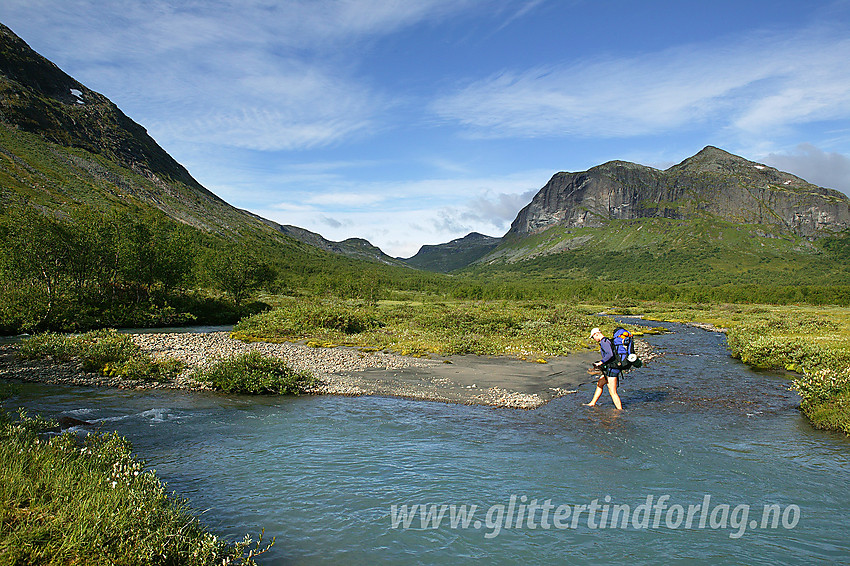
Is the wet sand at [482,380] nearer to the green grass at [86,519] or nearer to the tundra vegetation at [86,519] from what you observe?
the tundra vegetation at [86,519]

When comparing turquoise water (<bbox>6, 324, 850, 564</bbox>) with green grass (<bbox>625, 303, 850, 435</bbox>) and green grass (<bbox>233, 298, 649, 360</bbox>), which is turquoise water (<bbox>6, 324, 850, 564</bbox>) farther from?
green grass (<bbox>233, 298, 649, 360</bbox>)

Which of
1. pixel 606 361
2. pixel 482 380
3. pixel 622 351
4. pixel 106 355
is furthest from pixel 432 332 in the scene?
pixel 622 351

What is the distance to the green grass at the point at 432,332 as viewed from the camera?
3572 centimetres

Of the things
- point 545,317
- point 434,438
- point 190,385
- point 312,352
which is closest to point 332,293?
point 545,317

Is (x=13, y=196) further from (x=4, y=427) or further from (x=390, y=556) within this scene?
(x=390, y=556)

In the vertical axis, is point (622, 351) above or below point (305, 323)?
above

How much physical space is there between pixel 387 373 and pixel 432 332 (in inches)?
725

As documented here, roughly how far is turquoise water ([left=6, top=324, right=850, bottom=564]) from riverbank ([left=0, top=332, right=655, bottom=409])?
1.56 m

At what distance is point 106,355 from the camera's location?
81.3 ft

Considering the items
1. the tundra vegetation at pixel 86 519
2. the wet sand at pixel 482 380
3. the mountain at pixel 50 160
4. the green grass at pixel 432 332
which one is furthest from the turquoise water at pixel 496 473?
the mountain at pixel 50 160

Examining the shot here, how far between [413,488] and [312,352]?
23.3 meters

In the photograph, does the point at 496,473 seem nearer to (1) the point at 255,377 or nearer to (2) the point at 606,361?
(2) the point at 606,361

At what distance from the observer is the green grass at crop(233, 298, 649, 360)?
35719mm

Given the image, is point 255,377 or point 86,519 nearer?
point 86,519
